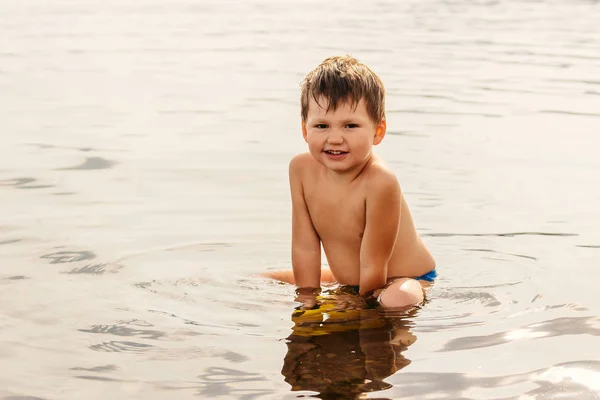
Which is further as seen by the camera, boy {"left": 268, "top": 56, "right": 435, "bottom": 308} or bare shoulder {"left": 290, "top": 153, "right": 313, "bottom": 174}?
bare shoulder {"left": 290, "top": 153, "right": 313, "bottom": 174}

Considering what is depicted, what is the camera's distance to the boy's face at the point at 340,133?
5055 millimetres

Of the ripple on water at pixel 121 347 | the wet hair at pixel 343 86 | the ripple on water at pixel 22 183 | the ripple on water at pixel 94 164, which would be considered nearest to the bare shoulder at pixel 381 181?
the wet hair at pixel 343 86

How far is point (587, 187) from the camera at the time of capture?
25.1 feet

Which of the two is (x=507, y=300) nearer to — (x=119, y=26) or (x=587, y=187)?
(x=587, y=187)

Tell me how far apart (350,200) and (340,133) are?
420mm

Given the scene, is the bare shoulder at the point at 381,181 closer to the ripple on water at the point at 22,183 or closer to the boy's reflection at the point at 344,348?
the boy's reflection at the point at 344,348

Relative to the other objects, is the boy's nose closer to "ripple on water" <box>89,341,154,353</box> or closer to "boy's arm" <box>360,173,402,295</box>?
"boy's arm" <box>360,173,402,295</box>

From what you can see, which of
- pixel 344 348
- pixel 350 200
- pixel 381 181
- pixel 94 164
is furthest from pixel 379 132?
pixel 94 164

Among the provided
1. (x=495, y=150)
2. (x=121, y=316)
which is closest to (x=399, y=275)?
(x=121, y=316)

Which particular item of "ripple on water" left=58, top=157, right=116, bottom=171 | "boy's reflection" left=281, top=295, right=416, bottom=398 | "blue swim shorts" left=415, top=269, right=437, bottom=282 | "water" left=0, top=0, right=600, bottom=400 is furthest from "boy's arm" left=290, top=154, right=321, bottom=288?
"ripple on water" left=58, top=157, right=116, bottom=171

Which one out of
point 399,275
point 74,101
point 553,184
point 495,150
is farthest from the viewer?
point 74,101

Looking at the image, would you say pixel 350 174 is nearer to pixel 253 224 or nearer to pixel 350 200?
pixel 350 200

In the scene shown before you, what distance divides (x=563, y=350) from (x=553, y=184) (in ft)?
11.7

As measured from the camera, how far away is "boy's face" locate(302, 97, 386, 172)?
5.05m
